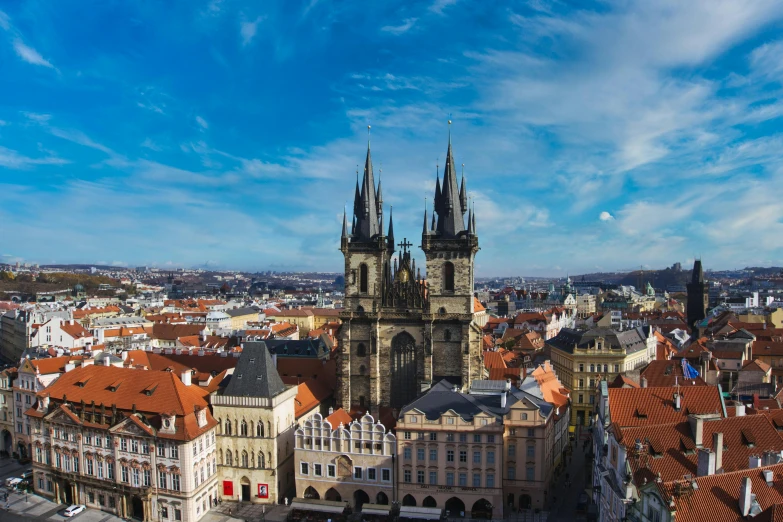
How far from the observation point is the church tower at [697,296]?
155375 millimetres

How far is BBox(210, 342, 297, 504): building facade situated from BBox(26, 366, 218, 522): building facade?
1359 millimetres

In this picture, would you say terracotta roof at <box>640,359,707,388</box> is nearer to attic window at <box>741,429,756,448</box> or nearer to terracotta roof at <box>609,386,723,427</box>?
terracotta roof at <box>609,386,723,427</box>

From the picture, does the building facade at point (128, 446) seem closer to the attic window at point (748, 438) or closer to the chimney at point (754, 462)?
the chimney at point (754, 462)

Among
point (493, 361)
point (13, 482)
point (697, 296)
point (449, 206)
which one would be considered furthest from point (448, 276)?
point (697, 296)

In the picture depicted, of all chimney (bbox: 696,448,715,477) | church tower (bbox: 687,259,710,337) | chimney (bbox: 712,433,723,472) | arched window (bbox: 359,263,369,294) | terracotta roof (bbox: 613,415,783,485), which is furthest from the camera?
church tower (bbox: 687,259,710,337)

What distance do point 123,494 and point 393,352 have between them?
105ft

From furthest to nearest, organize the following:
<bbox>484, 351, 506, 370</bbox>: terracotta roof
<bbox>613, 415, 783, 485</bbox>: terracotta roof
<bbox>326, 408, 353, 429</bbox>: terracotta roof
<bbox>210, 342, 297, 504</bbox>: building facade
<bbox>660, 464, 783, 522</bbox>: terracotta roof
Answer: <bbox>484, 351, 506, 370</bbox>: terracotta roof < <bbox>326, 408, 353, 429</bbox>: terracotta roof < <bbox>210, 342, 297, 504</bbox>: building facade < <bbox>613, 415, 783, 485</bbox>: terracotta roof < <bbox>660, 464, 783, 522</bbox>: terracotta roof

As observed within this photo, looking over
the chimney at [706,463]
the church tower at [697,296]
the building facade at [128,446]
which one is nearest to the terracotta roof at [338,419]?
the building facade at [128,446]

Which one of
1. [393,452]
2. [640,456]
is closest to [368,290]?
[393,452]

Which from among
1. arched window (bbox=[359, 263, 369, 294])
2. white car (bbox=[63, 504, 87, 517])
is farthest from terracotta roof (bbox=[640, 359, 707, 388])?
white car (bbox=[63, 504, 87, 517])

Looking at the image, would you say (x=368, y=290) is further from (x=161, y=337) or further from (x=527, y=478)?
(x=161, y=337)

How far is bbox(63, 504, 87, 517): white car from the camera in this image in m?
57.6

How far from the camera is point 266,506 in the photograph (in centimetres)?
5925

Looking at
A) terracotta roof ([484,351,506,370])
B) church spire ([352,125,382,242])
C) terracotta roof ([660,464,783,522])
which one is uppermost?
church spire ([352,125,382,242])
